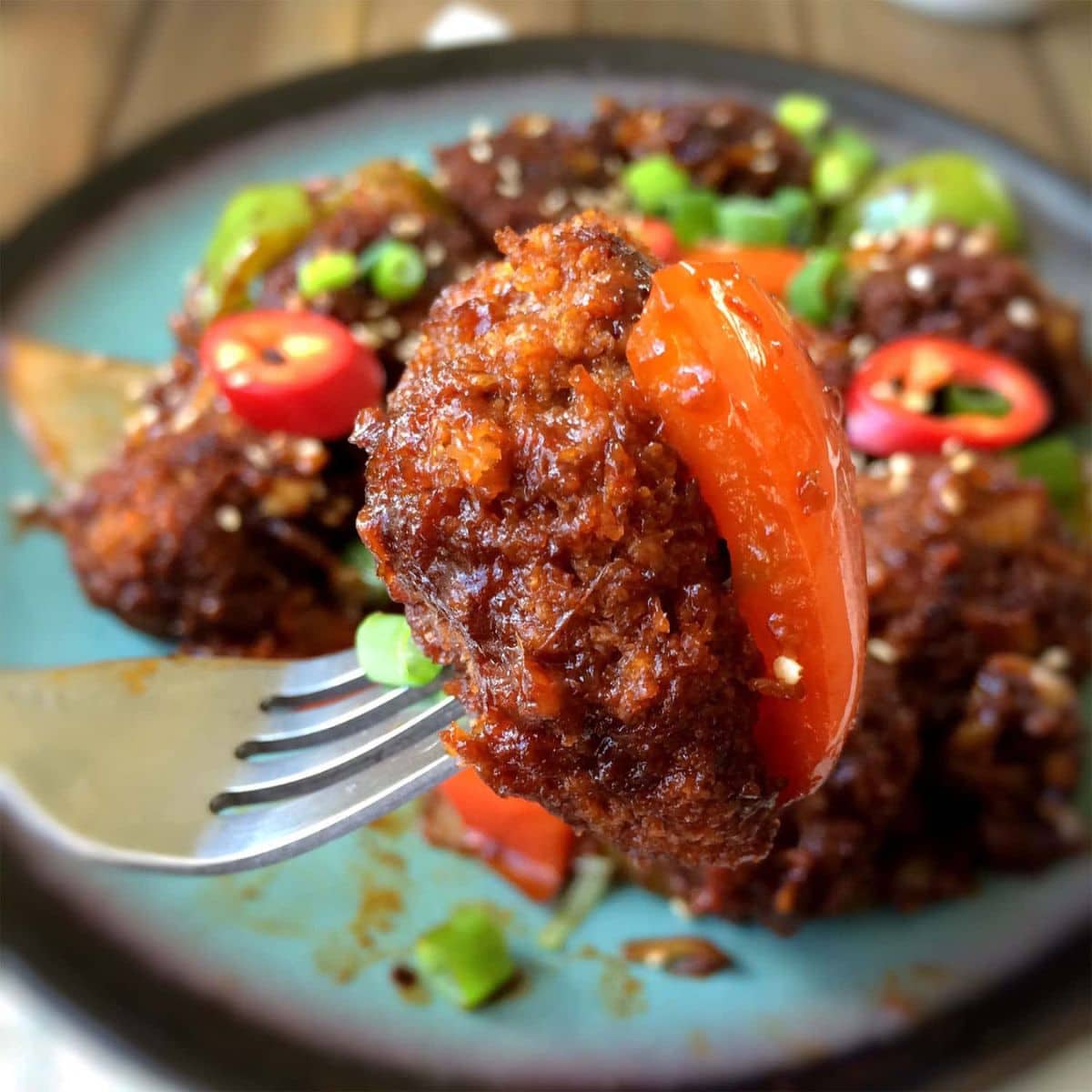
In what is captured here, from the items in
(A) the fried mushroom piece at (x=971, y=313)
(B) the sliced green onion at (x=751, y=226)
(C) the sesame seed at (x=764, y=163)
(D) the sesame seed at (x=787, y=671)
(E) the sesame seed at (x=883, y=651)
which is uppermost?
(C) the sesame seed at (x=764, y=163)

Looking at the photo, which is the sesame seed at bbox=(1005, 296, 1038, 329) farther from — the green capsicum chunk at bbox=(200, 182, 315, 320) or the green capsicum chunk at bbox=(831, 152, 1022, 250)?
the green capsicum chunk at bbox=(200, 182, 315, 320)

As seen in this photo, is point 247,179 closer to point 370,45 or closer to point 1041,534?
point 370,45

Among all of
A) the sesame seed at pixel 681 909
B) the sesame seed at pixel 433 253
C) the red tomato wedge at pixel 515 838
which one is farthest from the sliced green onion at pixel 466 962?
the sesame seed at pixel 433 253

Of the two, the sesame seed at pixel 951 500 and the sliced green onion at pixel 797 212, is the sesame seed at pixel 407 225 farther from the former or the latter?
the sesame seed at pixel 951 500

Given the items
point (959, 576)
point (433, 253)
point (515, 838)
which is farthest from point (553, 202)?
point (515, 838)

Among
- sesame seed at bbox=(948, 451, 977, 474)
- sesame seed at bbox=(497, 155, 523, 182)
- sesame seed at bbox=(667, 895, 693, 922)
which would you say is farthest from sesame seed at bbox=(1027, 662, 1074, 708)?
sesame seed at bbox=(497, 155, 523, 182)

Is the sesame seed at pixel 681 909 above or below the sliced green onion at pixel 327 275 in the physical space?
below

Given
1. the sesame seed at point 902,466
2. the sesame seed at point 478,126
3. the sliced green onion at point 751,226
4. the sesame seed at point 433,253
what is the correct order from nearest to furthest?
the sesame seed at point 902,466, the sesame seed at point 433,253, the sliced green onion at point 751,226, the sesame seed at point 478,126
